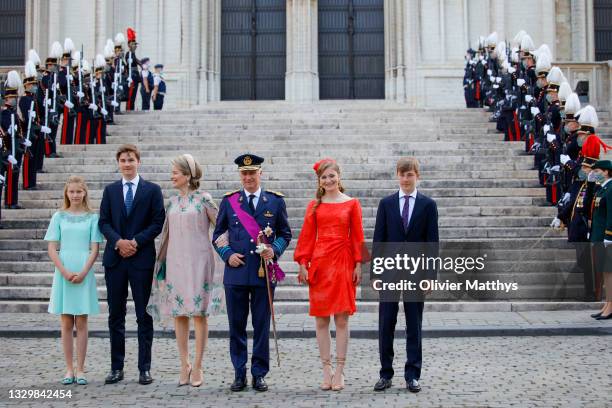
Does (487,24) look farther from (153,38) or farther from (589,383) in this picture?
(589,383)

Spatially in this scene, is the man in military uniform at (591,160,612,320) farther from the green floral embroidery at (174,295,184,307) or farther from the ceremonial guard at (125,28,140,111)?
the ceremonial guard at (125,28,140,111)

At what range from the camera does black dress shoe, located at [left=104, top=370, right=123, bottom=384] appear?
7391 millimetres

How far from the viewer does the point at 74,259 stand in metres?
7.59

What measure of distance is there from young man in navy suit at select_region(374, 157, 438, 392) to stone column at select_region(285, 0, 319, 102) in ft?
59.6

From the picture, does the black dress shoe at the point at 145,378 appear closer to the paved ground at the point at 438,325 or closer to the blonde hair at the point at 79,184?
the blonde hair at the point at 79,184

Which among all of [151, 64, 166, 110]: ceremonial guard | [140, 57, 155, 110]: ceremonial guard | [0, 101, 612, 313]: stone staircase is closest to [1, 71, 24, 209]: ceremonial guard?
[0, 101, 612, 313]: stone staircase

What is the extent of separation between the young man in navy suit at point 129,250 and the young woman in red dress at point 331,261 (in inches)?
52.7

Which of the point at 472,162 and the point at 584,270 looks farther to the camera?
the point at 472,162

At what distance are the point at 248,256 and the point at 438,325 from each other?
359 centimetres

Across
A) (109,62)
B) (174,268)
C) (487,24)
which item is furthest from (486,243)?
(487,24)

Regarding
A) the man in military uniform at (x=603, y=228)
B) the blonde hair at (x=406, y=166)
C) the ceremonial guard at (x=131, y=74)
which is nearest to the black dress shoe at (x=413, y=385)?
the blonde hair at (x=406, y=166)

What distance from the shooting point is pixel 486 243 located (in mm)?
11648

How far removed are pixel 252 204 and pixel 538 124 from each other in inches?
398

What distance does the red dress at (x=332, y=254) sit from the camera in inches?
283
